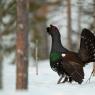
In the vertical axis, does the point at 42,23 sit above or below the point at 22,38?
below

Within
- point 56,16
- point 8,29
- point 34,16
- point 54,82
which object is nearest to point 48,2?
point 56,16

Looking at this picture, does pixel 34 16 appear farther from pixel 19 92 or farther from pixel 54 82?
pixel 19 92

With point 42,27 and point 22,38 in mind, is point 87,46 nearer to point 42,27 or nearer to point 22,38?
point 22,38

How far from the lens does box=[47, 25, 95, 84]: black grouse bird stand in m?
14.8

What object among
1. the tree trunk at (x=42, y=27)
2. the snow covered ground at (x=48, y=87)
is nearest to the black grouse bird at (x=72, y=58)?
the snow covered ground at (x=48, y=87)

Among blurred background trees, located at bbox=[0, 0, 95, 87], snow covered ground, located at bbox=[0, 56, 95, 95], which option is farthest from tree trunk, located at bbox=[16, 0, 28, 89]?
blurred background trees, located at bbox=[0, 0, 95, 87]

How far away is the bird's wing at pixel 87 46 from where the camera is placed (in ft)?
49.8

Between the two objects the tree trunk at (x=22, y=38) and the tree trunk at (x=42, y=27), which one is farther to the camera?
the tree trunk at (x=42, y=27)

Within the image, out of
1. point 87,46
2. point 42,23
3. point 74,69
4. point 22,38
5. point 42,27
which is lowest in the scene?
point 42,27

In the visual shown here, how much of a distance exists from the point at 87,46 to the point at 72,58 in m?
0.67

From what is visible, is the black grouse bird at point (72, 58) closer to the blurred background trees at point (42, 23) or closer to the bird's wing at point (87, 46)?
the bird's wing at point (87, 46)

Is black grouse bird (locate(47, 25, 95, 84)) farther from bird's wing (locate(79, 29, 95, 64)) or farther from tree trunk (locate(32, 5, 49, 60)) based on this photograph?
tree trunk (locate(32, 5, 49, 60))

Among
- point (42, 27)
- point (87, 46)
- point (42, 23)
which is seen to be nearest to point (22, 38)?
point (87, 46)

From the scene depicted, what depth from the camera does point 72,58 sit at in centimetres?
1487
